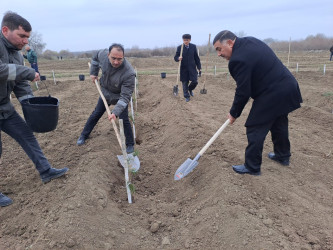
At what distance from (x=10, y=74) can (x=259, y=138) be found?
9.87ft

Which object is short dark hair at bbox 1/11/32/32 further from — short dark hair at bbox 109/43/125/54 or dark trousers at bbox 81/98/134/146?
dark trousers at bbox 81/98/134/146

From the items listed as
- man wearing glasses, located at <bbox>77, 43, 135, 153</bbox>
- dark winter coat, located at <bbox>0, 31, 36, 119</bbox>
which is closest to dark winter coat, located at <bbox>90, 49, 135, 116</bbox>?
man wearing glasses, located at <bbox>77, 43, 135, 153</bbox>

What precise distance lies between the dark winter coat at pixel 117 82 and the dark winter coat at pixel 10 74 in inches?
48.7

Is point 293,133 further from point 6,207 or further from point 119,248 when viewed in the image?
point 6,207

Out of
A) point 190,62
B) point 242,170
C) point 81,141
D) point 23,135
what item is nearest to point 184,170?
point 242,170

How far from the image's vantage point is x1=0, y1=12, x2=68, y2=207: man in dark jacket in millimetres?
2906

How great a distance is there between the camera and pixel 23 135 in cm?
346

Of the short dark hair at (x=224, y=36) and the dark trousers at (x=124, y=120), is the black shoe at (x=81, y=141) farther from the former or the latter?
the short dark hair at (x=224, y=36)

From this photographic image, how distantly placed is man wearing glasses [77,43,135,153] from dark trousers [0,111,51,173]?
1.08 meters

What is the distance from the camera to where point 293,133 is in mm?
5770

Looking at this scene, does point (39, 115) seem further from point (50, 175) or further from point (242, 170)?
point (242, 170)

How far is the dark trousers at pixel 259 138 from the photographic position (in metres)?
3.50

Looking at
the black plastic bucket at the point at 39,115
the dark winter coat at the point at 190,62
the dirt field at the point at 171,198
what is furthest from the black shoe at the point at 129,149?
the dark winter coat at the point at 190,62

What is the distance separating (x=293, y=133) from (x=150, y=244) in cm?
431
